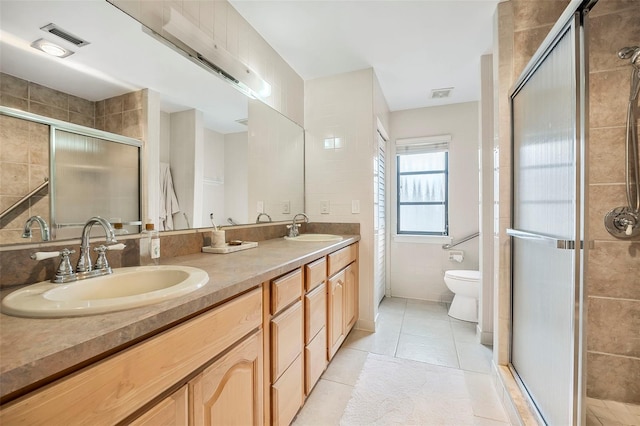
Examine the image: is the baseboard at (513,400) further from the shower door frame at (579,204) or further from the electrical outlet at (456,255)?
the electrical outlet at (456,255)

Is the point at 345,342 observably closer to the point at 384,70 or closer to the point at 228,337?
the point at 228,337

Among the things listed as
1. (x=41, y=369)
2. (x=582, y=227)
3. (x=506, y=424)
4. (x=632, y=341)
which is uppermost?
(x=582, y=227)

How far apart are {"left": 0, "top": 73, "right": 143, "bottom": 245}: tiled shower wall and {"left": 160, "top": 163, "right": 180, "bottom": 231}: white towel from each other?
346 millimetres

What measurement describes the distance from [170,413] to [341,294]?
1.39 metres

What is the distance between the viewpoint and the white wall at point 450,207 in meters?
3.11

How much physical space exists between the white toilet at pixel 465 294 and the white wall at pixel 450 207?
0.48 metres

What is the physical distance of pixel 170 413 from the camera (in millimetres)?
671

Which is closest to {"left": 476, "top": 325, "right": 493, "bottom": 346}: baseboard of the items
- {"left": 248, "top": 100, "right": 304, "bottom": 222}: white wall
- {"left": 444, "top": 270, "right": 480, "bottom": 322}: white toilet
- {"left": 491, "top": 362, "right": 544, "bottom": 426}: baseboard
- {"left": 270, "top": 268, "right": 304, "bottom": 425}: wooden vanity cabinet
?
{"left": 444, "top": 270, "right": 480, "bottom": 322}: white toilet

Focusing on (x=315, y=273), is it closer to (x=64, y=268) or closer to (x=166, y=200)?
(x=166, y=200)

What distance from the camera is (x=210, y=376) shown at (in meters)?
0.79

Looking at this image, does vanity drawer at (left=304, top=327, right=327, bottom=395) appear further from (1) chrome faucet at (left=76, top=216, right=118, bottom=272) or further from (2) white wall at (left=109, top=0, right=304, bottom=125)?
(2) white wall at (left=109, top=0, right=304, bottom=125)

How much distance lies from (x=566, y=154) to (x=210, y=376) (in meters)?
1.46

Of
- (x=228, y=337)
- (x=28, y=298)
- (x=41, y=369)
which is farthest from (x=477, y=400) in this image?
(x=28, y=298)

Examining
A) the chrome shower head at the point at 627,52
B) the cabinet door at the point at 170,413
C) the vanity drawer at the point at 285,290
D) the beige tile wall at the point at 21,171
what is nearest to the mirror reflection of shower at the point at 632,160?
the chrome shower head at the point at 627,52
